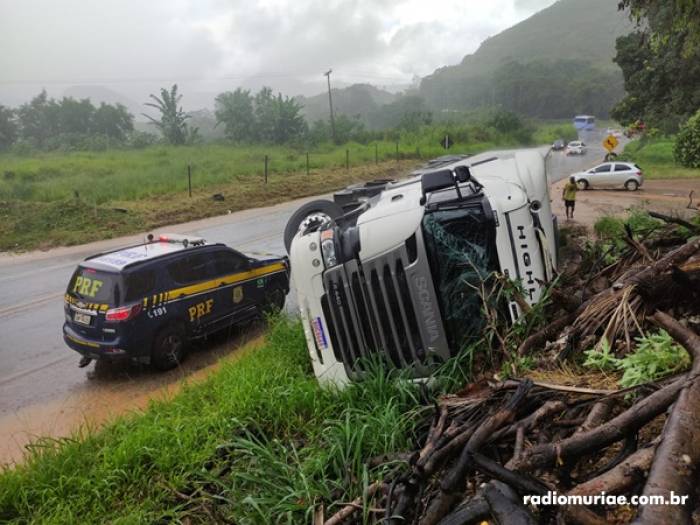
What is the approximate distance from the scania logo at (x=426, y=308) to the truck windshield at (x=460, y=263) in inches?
4.2

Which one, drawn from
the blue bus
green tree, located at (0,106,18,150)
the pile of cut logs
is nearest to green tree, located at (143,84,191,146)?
green tree, located at (0,106,18,150)

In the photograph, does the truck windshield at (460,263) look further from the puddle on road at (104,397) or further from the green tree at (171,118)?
the green tree at (171,118)

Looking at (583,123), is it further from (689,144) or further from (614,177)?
(614,177)

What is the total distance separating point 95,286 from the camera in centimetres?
685

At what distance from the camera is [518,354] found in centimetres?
387

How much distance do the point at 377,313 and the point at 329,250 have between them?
0.76m

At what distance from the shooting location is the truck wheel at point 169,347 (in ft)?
23.2

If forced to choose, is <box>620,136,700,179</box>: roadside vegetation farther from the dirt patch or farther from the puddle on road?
the puddle on road

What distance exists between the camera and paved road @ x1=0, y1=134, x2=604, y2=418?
7.09 metres

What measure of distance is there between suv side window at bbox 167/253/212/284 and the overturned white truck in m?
3.17

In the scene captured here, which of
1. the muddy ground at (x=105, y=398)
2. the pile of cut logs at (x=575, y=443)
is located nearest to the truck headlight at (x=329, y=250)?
the pile of cut logs at (x=575, y=443)

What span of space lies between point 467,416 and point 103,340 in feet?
17.7

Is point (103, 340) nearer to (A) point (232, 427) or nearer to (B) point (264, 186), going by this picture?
(A) point (232, 427)

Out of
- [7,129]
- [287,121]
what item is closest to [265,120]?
[287,121]
